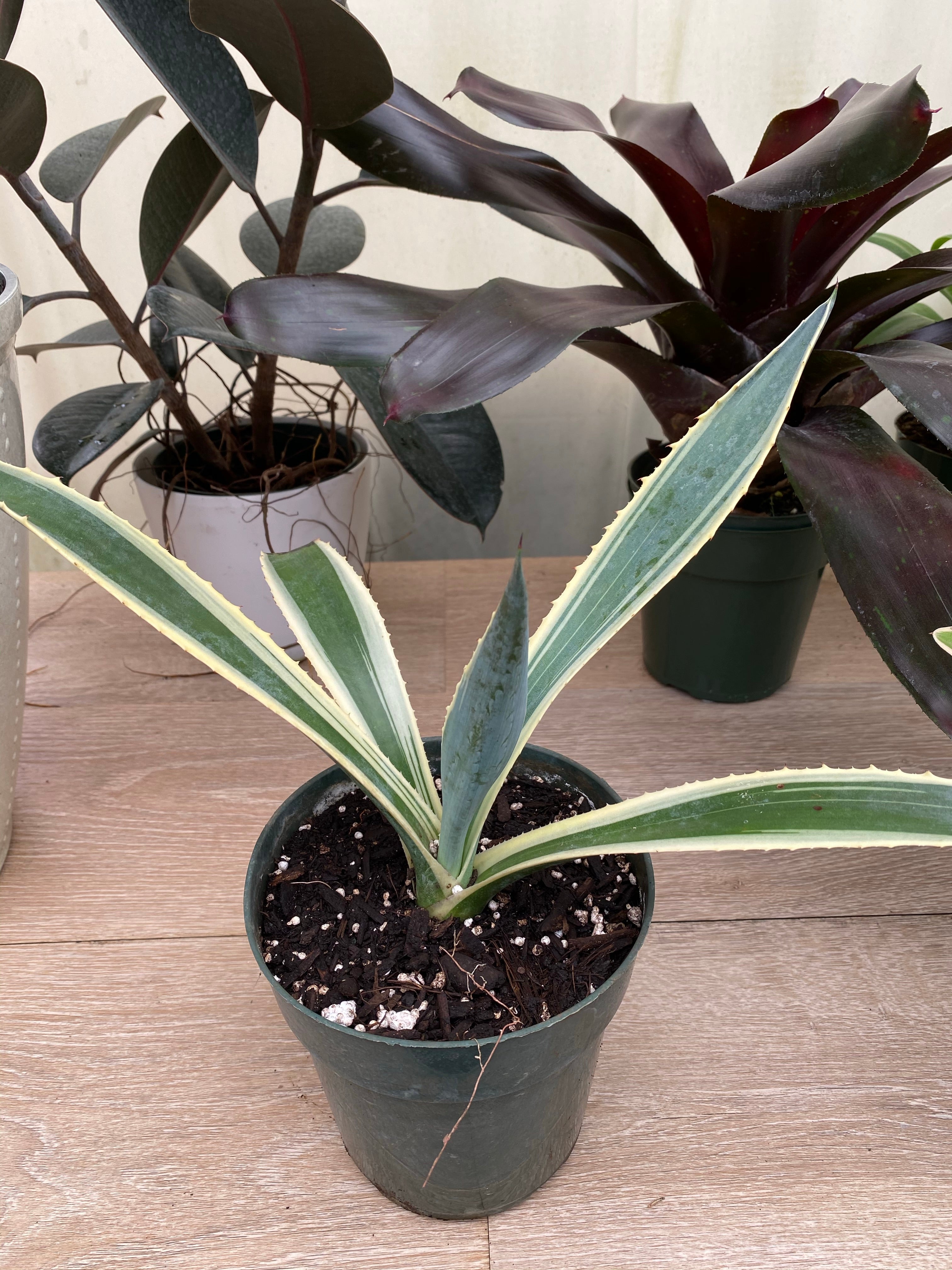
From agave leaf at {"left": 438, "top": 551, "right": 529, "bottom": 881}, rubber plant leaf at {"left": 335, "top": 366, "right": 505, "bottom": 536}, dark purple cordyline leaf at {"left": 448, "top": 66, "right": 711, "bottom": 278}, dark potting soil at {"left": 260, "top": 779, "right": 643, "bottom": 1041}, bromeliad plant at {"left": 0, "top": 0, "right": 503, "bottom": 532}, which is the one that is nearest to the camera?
agave leaf at {"left": 438, "top": 551, "right": 529, "bottom": 881}

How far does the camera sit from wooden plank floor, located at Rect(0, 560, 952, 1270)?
497mm

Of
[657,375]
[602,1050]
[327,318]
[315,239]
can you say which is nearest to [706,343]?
[657,375]

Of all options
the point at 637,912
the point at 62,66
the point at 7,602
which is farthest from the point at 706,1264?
the point at 62,66

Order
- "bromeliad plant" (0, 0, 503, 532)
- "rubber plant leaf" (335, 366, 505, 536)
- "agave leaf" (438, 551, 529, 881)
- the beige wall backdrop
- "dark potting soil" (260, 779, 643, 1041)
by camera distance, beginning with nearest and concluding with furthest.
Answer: "agave leaf" (438, 551, 529, 881) → "dark potting soil" (260, 779, 643, 1041) → "bromeliad plant" (0, 0, 503, 532) → "rubber plant leaf" (335, 366, 505, 536) → the beige wall backdrop

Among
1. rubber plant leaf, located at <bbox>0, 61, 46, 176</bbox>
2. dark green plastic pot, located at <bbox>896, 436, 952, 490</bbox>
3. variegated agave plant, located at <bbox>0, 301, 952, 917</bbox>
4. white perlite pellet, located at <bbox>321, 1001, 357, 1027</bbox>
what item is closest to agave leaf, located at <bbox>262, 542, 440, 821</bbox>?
variegated agave plant, located at <bbox>0, 301, 952, 917</bbox>

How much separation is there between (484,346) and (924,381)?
10.1 inches

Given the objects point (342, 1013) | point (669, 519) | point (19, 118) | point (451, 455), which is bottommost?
point (342, 1013)

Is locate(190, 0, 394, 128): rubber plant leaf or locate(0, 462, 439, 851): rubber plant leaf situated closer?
locate(0, 462, 439, 851): rubber plant leaf

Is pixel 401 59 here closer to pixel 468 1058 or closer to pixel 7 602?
pixel 7 602

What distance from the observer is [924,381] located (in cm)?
55

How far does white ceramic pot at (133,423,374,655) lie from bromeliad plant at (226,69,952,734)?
0.24 meters

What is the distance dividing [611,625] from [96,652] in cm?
66

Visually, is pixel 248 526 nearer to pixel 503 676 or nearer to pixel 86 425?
pixel 86 425

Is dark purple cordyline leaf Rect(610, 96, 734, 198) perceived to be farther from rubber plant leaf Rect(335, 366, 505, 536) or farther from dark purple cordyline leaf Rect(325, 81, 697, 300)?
rubber plant leaf Rect(335, 366, 505, 536)
